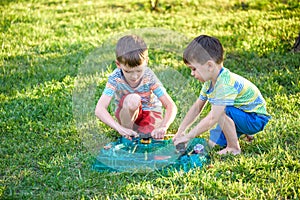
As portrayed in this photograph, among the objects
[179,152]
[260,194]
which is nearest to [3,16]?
[179,152]

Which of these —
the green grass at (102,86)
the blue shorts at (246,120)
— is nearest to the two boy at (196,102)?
the blue shorts at (246,120)

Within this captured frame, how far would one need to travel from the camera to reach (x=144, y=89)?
12.5 feet

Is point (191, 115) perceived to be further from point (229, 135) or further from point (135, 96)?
point (135, 96)

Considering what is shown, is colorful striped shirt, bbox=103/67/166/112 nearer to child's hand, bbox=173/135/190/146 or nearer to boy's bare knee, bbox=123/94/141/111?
boy's bare knee, bbox=123/94/141/111

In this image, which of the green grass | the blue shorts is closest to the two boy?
the blue shorts

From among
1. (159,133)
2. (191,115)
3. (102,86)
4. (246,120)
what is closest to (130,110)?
(159,133)

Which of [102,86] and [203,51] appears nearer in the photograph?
[203,51]

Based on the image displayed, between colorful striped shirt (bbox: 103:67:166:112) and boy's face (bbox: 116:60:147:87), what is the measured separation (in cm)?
6

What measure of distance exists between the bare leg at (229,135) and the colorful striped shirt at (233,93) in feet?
0.42

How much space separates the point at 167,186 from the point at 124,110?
807mm

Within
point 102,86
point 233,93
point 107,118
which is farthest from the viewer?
point 102,86

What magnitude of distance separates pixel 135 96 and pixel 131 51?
0.49m

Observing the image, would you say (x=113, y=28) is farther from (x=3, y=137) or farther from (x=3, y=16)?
(x=3, y=137)

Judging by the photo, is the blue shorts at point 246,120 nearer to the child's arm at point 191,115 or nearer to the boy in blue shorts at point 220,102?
the boy in blue shorts at point 220,102
